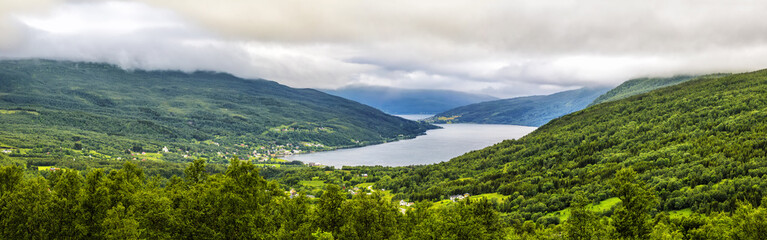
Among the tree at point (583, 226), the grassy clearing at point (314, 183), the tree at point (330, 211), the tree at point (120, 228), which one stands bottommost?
the grassy clearing at point (314, 183)

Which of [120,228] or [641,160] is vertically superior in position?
[120,228]

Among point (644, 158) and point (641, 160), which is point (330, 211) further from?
point (644, 158)

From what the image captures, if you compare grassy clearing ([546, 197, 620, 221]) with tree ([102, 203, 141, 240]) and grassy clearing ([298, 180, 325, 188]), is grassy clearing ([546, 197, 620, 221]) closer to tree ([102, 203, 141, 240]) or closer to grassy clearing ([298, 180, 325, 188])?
tree ([102, 203, 141, 240])

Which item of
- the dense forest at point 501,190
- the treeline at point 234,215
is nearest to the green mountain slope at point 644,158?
the dense forest at point 501,190

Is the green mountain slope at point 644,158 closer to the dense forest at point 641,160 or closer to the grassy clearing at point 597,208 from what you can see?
the dense forest at point 641,160

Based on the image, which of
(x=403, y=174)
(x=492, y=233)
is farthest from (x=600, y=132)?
(x=492, y=233)

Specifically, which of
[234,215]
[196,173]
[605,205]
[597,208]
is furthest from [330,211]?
[605,205]
